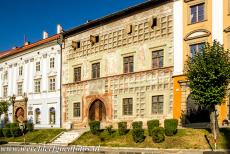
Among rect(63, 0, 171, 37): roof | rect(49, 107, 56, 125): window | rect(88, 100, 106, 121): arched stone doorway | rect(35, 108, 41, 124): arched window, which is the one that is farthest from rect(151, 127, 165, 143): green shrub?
rect(35, 108, 41, 124): arched window

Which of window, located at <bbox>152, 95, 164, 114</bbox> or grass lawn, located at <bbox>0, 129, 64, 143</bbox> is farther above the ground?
window, located at <bbox>152, 95, 164, 114</bbox>

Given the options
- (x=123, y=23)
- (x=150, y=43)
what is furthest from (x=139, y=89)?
(x=123, y=23)

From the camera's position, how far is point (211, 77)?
22.9 metres

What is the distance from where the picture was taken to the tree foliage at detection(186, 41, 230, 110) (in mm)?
22938

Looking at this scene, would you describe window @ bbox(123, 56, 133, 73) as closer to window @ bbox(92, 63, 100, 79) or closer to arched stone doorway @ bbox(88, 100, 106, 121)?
window @ bbox(92, 63, 100, 79)

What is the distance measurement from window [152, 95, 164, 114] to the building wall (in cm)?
1349

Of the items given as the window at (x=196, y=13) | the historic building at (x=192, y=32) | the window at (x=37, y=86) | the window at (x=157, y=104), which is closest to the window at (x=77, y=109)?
the window at (x=37, y=86)

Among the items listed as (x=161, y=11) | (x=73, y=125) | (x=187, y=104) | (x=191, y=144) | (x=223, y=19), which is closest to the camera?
(x=191, y=144)

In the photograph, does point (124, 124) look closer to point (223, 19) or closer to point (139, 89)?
point (139, 89)

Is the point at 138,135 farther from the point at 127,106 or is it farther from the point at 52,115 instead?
the point at 52,115

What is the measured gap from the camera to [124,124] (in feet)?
96.5

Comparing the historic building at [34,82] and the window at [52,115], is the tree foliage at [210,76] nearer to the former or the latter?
the historic building at [34,82]

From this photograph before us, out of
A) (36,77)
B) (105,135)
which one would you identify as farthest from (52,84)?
(105,135)

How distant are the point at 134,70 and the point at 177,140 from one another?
10.4 metres
